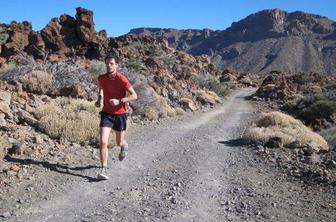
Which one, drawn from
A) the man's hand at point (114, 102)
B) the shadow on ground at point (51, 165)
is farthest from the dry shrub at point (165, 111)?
the man's hand at point (114, 102)

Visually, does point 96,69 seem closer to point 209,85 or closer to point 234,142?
point 234,142

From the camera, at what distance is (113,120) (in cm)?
817

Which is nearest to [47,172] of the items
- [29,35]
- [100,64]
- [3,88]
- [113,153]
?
[113,153]

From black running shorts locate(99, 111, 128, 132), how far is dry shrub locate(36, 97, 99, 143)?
7.60ft

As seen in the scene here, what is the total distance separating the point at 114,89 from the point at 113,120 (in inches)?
20.4

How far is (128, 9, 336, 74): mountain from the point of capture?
137500 mm

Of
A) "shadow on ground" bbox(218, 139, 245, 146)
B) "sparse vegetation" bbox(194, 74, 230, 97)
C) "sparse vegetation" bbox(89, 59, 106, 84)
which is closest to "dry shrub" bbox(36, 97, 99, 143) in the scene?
"shadow on ground" bbox(218, 139, 245, 146)

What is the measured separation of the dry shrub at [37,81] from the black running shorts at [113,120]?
6.61 meters

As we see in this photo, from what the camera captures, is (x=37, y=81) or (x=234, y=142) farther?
(x=37, y=81)

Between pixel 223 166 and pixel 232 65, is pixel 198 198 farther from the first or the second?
pixel 232 65

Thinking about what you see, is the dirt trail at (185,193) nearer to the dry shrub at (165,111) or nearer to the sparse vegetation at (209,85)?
the dry shrub at (165,111)

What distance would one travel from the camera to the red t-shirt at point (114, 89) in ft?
26.6

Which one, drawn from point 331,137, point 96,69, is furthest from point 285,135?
point 96,69

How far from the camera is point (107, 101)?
817 cm
